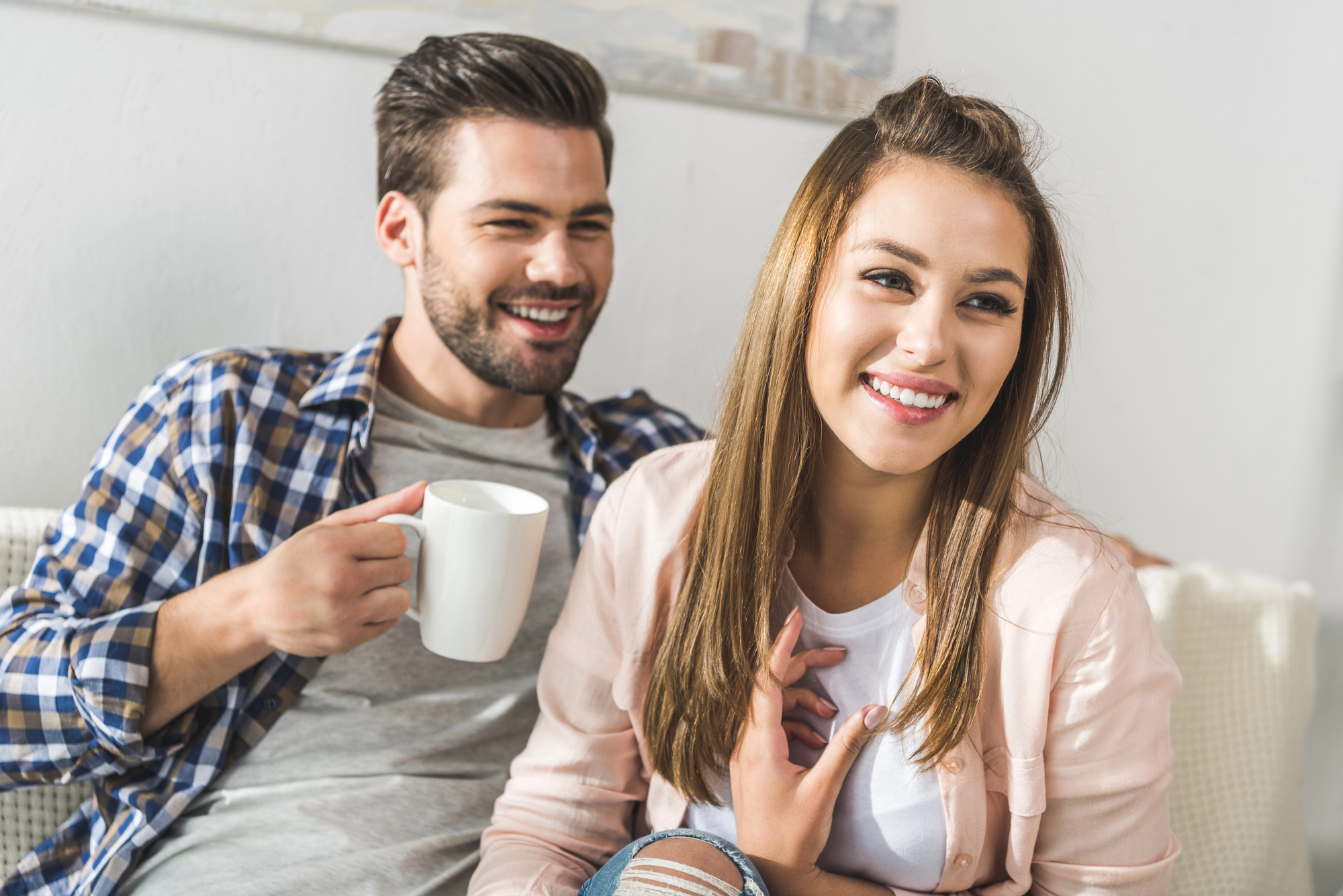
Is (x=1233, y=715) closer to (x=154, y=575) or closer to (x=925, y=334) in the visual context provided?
(x=925, y=334)

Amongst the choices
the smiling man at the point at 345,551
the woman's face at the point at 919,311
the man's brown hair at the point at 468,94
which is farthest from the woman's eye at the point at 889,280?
the man's brown hair at the point at 468,94

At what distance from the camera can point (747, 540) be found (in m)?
0.87

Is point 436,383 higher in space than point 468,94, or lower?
lower

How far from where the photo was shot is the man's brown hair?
116 cm

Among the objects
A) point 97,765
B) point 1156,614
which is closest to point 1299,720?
point 1156,614

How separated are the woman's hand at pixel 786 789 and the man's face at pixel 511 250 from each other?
0.50m

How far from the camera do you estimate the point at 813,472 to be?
91 centimetres

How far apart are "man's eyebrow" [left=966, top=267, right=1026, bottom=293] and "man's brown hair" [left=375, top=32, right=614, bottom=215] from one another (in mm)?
616

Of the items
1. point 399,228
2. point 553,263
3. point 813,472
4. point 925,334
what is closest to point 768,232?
point 553,263

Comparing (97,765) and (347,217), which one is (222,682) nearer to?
(97,765)

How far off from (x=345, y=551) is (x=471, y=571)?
4.4 inches

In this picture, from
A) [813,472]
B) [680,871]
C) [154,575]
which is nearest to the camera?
[680,871]

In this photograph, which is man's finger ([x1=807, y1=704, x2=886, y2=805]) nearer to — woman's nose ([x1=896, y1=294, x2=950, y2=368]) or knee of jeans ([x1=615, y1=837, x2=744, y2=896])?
knee of jeans ([x1=615, y1=837, x2=744, y2=896])

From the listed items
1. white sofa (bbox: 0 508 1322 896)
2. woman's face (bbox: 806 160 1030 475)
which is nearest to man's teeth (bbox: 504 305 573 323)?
woman's face (bbox: 806 160 1030 475)
